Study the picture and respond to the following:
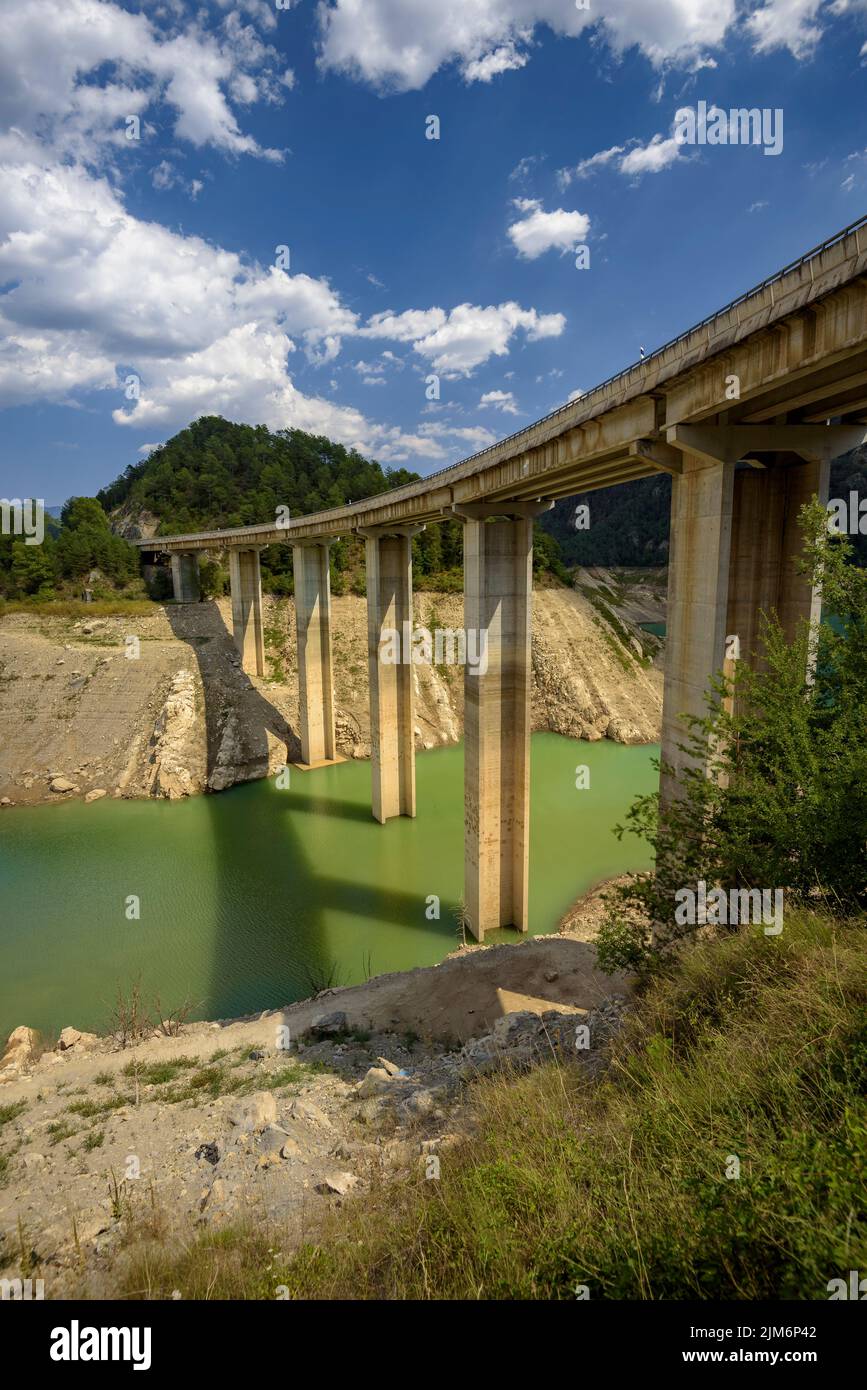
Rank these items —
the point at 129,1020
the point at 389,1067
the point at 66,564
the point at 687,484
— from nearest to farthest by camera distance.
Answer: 1. the point at 389,1067
2. the point at 687,484
3. the point at 129,1020
4. the point at 66,564

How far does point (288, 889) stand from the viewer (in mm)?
21828

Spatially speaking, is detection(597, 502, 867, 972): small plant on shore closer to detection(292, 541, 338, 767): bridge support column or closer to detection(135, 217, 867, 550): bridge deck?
detection(135, 217, 867, 550): bridge deck

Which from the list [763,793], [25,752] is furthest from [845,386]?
[25,752]

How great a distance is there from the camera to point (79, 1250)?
222 inches

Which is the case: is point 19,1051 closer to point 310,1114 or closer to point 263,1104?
point 263,1104

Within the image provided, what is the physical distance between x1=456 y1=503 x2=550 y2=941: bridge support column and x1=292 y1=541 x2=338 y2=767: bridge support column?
656 inches

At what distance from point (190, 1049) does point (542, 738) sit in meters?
30.1

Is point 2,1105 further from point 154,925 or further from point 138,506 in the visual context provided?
point 138,506

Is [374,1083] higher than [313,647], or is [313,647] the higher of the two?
[313,647]

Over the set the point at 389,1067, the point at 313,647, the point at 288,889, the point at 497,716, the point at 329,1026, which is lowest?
Result: the point at 288,889

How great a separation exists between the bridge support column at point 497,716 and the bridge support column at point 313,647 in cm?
1666

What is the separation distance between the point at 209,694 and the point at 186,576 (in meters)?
21.6

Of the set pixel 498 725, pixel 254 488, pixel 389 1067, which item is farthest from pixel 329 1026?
pixel 254 488

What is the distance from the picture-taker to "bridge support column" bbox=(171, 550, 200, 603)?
54.6 meters
